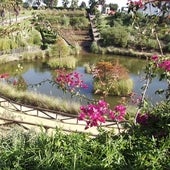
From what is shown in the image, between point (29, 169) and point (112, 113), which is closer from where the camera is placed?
point (29, 169)

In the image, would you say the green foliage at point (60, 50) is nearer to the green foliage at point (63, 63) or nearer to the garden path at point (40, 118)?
the green foliage at point (63, 63)

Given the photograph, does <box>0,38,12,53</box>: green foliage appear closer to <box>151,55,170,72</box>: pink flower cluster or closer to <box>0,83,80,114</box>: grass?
<box>0,83,80,114</box>: grass

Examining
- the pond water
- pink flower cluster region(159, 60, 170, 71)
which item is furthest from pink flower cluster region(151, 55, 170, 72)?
the pond water

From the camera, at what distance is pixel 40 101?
37.3ft

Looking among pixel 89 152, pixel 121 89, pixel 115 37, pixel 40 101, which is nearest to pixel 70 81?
pixel 89 152

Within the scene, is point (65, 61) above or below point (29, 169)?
below

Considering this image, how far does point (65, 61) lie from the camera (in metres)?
21.0

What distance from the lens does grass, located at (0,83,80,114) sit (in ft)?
34.8

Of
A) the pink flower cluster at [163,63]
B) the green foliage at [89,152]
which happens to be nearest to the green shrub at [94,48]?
the pink flower cluster at [163,63]

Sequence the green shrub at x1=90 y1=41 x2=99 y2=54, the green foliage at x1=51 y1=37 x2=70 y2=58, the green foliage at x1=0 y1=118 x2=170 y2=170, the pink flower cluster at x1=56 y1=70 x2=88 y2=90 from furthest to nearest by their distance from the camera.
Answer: the green shrub at x1=90 y1=41 x2=99 y2=54, the green foliage at x1=51 y1=37 x2=70 y2=58, the pink flower cluster at x1=56 y1=70 x2=88 y2=90, the green foliage at x1=0 y1=118 x2=170 y2=170

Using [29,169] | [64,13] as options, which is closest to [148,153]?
[29,169]

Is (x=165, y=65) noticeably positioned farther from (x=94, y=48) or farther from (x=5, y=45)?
(x=94, y=48)

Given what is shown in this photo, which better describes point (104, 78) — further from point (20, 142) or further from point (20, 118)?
point (20, 142)

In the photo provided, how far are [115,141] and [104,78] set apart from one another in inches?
437
